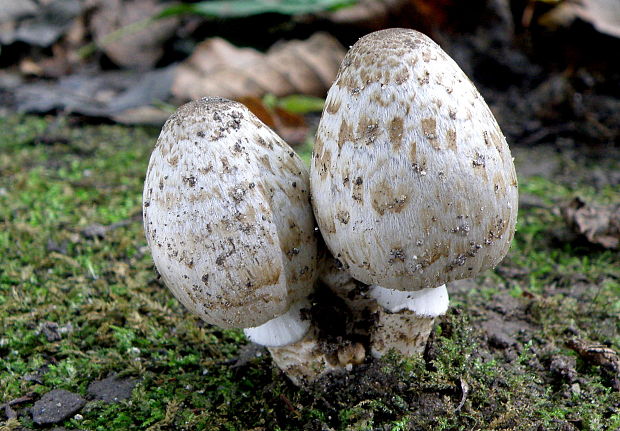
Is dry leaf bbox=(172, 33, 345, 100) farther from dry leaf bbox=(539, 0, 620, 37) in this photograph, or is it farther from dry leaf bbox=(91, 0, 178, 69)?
dry leaf bbox=(539, 0, 620, 37)

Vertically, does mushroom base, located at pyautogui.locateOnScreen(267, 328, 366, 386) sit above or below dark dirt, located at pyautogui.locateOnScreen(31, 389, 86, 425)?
above

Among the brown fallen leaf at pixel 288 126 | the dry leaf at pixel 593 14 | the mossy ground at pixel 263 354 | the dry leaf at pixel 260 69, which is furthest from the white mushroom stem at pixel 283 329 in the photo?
the dry leaf at pixel 593 14

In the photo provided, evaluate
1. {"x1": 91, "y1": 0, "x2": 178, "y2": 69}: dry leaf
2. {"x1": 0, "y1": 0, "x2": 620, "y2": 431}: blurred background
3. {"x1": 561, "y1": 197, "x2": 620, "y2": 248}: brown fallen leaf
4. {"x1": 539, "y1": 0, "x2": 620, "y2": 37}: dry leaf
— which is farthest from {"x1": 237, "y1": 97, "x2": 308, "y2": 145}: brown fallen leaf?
{"x1": 539, "y1": 0, "x2": 620, "y2": 37}: dry leaf

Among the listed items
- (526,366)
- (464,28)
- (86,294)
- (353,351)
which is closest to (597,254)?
(526,366)

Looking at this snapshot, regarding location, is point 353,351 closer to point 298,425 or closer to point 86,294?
point 298,425

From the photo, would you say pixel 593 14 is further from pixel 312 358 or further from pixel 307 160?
pixel 312 358

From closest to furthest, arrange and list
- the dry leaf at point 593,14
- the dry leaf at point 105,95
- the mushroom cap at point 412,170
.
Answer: the mushroom cap at point 412,170, the dry leaf at point 593,14, the dry leaf at point 105,95

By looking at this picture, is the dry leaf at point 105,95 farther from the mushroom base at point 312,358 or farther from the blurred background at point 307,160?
the mushroom base at point 312,358
